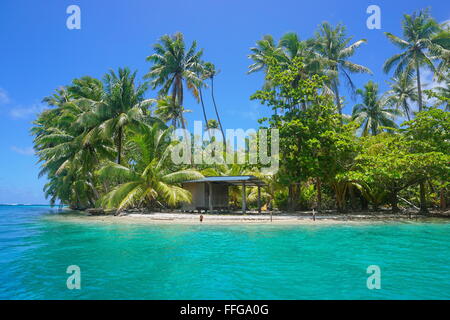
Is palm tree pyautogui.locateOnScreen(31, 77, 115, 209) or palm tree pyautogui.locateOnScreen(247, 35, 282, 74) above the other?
palm tree pyautogui.locateOnScreen(247, 35, 282, 74)

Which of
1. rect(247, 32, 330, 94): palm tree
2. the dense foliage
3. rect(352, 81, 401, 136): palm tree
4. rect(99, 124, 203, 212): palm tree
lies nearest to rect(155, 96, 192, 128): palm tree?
the dense foliage

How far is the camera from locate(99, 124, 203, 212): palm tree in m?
18.8

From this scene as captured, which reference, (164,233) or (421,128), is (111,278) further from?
(421,128)

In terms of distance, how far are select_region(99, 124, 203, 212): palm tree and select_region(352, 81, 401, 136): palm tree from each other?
18421mm

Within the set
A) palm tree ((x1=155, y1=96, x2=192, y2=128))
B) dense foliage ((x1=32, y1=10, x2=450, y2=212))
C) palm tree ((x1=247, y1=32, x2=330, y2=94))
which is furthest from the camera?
palm tree ((x1=155, y1=96, x2=192, y2=128))

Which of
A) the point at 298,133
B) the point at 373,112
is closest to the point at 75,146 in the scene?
the point at 298,133

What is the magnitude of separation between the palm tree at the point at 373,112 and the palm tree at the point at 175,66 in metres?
15.8

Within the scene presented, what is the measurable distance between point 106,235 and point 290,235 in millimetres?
7200

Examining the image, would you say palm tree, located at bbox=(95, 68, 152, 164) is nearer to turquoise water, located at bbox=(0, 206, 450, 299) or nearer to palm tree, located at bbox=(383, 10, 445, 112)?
turquoise water, located at bbox=(0, 206, 450, 299)

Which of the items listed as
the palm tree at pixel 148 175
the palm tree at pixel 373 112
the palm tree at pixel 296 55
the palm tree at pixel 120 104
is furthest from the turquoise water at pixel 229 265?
the palm tree at pixel 373 112

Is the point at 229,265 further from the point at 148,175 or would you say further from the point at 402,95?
the point at 402,95

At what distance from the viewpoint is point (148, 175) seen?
19844 millimetres

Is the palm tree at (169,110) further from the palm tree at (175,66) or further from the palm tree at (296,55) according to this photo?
the palm tree at (296,55)

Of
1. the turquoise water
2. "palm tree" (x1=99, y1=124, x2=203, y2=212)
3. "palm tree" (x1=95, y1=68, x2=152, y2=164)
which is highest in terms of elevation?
"palm tree" (x1=95, y1=68, x2=152, y2=164)
